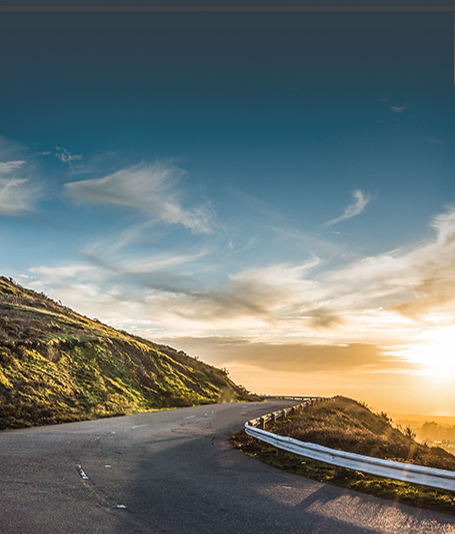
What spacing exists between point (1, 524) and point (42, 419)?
57.1ft

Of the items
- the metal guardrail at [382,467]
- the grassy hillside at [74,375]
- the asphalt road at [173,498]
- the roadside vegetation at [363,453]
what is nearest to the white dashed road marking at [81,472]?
the asphalt road at [173,498]

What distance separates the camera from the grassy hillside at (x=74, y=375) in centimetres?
2400

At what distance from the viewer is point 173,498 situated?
25.2 feet

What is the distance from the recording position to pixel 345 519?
670 centimetres

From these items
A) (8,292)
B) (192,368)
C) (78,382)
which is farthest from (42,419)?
(8,292)

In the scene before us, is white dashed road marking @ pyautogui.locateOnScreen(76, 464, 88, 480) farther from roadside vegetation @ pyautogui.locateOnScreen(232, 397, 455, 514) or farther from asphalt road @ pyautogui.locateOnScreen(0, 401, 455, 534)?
roadside vegetation @ pyautogui.locateOnScreen(232, 397, 455, 514)

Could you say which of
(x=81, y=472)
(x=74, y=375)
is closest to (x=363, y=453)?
(x=81, y=472)

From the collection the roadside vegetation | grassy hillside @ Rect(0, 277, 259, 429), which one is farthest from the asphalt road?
grassy hillside @ Rect(0, 277, 259, 429)

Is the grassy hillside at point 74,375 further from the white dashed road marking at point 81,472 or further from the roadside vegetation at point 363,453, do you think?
the roadside vegetation at point 363,453

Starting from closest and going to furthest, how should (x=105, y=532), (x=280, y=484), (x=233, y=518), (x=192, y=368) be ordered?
(x=105, y=532)
(x=233, y=518)
(x=280, y=484)
(x=192, y=368)

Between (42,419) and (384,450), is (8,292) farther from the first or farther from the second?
(384,450)

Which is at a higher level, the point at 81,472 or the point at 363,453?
the point at 363,453

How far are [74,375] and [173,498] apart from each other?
25171mm

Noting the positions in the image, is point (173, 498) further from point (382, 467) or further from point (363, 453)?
point (363, 453)
